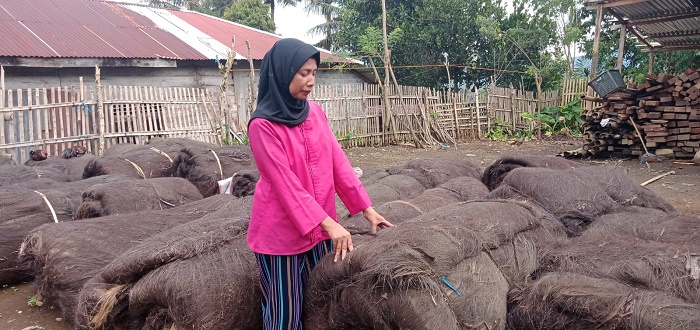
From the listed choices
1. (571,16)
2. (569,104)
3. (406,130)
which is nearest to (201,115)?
(406,130)

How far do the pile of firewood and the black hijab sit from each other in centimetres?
1044

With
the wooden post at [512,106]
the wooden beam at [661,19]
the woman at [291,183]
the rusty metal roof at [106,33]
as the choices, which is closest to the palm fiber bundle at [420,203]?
the woman at [291,183]

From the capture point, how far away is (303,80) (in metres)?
2.24

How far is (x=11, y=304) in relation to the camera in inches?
156

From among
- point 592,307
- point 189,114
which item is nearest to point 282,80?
point 592,307

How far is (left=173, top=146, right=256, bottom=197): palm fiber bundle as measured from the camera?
220 inches

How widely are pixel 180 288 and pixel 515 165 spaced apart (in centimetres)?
336

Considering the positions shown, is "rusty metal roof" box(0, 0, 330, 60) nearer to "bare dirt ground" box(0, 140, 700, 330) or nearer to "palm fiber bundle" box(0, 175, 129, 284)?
"bare dirt ground" box(0, 140, 700, 330)

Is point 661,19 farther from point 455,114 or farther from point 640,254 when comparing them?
point 640,254

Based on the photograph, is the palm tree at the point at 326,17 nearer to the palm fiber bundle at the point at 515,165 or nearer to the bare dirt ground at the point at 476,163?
the bare dirt ground at the point at 476,163

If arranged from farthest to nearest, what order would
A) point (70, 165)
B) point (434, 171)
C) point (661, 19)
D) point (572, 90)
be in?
point (572, 90), point (661, 19), point (70, 165), point (434, 171)

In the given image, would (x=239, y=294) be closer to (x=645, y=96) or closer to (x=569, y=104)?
(x=645, y=96)

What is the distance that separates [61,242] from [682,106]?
11156 millimetres

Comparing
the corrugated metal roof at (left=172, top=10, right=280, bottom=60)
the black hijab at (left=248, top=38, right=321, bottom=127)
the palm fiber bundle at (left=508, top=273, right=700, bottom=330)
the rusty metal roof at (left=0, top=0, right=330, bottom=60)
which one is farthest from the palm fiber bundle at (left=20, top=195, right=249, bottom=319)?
the corrugated metal roof at (left=172, top=10, right=280, bottom=60)
